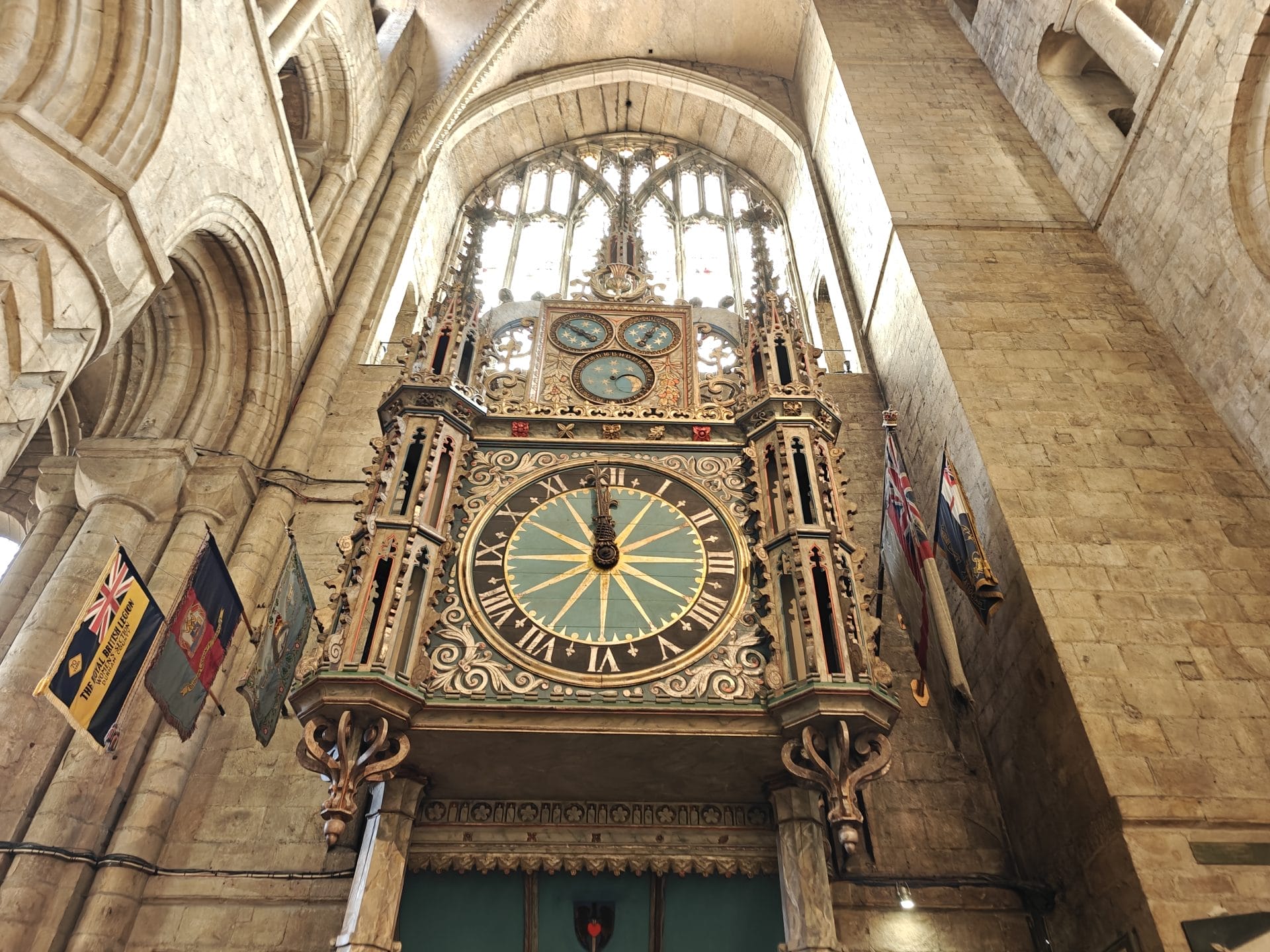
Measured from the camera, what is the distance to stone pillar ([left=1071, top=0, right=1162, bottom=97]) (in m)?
8.97

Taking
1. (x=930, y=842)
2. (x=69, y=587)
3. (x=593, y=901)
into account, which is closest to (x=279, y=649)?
(x=69, y=587)

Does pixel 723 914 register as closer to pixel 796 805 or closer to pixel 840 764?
pixel 796 805

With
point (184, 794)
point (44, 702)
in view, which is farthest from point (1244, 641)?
point (44, 702)

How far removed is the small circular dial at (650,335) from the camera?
7.52m

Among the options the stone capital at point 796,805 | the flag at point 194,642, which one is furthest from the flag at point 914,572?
the flag at point 194,642

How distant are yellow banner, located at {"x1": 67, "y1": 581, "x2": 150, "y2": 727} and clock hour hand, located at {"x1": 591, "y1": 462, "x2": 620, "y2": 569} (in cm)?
293

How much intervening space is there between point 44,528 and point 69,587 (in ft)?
6.43

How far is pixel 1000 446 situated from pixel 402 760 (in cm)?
546

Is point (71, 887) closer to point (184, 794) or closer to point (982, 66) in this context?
point (184, 794)

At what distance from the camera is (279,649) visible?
5.79m

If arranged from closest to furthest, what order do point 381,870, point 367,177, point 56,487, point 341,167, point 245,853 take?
point 381,870 → point 245,853 → point 56,487 → point 341,167 → point 367,177

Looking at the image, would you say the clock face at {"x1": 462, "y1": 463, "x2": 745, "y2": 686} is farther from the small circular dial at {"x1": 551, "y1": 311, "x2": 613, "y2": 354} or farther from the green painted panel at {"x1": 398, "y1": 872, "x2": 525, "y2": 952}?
the small circular dial at {"x1": 551, "y1": 311, "x2": 613, "y2": 354}

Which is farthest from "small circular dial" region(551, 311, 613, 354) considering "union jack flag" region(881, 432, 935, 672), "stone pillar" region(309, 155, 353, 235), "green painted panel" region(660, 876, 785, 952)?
"stone pillar" region(309, 155, 353, 235)

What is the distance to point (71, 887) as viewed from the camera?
5645 mm
